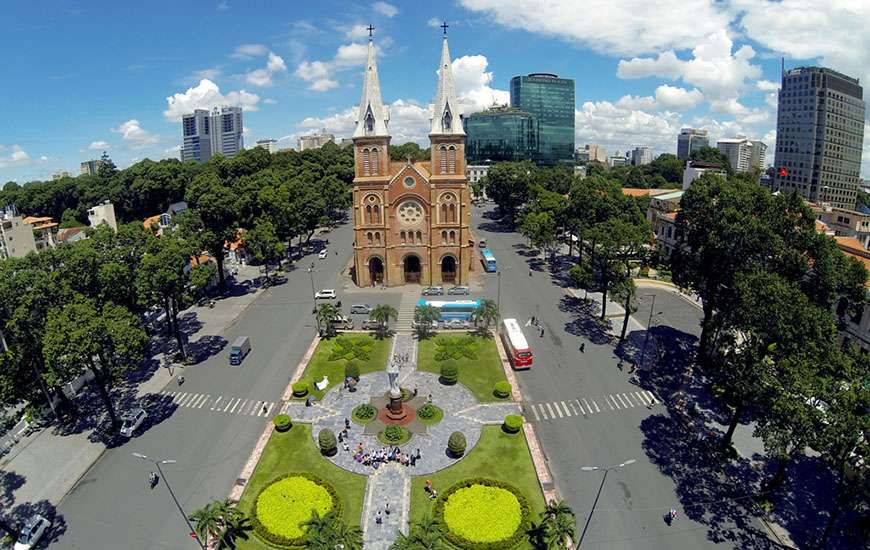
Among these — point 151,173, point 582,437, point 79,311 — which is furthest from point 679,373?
point 151,173

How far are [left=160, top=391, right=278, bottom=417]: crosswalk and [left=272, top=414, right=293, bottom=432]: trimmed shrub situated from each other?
9.81 ft

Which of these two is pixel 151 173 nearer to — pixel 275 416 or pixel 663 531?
pixel 275 416

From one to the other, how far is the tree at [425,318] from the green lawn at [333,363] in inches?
144

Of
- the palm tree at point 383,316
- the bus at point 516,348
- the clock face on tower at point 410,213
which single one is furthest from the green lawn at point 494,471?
the clock face on tower at point 410,213

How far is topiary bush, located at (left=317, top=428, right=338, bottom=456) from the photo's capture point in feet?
119

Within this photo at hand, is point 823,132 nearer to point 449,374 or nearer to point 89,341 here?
point 449,374

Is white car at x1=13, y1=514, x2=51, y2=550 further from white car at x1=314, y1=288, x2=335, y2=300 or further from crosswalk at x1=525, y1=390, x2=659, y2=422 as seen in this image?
white car at x1=314, y1=288, x2=335, y2=300

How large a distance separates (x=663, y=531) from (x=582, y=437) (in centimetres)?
949

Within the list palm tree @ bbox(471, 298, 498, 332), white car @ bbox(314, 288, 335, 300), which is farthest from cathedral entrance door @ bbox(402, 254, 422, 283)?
palm tree @ bbox(471, 298, 498, 332)

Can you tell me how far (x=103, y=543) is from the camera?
2923 cm

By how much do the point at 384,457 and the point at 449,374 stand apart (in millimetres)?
11797

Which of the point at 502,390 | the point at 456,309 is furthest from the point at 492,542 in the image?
the point at 456,309

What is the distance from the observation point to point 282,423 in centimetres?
3916

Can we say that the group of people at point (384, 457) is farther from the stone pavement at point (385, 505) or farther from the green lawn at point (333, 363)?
the green lawn at point (333, 363)
